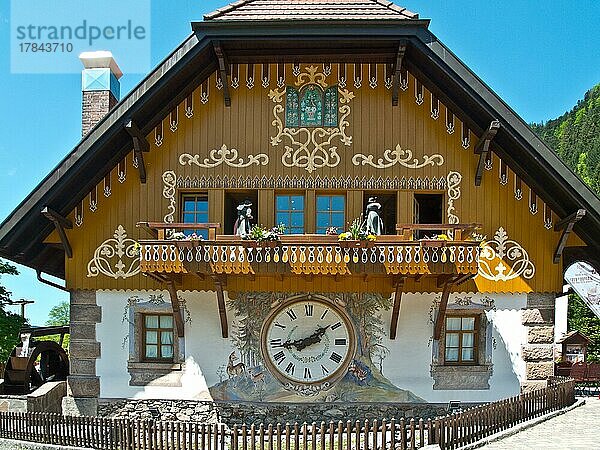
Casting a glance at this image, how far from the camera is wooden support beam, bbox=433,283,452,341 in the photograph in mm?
16016

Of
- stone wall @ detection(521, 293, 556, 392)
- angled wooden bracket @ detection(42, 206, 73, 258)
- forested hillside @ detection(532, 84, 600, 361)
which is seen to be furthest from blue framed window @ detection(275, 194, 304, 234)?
forested hillside @ detection(532, 84, 600, 361)

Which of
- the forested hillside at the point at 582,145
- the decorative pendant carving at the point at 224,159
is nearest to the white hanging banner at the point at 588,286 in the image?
the forested hillside at the point at 582,145

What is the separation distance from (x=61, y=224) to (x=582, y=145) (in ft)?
187

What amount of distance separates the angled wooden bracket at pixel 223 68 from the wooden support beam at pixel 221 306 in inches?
169

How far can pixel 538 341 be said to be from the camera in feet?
54.5

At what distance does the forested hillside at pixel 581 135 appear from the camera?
57625mm

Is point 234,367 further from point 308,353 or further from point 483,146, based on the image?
point 483,146

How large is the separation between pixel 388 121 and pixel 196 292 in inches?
238

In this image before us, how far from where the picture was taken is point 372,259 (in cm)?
1514

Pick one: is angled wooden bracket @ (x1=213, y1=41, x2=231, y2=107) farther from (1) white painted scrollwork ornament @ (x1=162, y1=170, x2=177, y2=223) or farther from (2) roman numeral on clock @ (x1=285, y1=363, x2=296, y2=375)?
(2) roman numeral on clock @ (x1=285, y1=363, x2=296, y2=375)

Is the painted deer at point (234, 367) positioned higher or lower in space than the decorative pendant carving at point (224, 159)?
lower

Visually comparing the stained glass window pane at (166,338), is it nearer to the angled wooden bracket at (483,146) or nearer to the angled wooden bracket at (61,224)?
the angled wooden bracket at (61,224)

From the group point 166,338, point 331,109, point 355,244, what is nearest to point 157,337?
point 166,338

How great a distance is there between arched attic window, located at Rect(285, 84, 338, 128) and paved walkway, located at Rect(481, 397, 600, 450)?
7.99 metres
